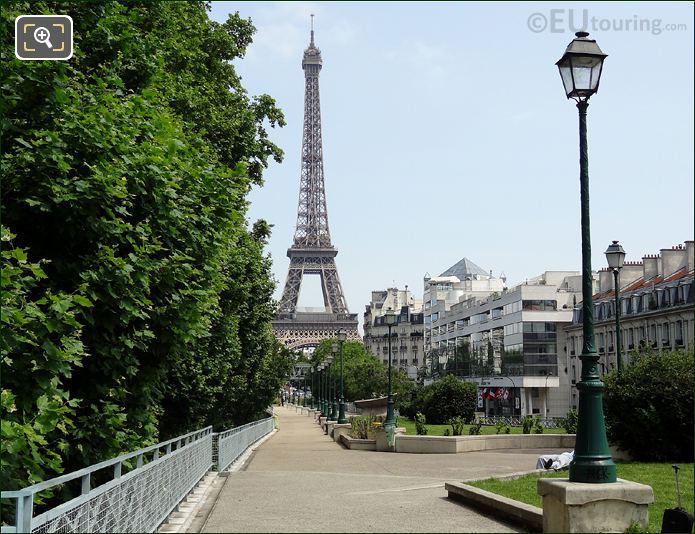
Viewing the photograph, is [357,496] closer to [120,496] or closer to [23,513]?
[120,496]

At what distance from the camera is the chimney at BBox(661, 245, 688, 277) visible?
73.0 m

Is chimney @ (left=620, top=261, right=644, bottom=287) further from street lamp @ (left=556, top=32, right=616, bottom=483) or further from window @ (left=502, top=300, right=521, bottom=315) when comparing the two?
street lamp @ (left=556, top=32, right=616, bottom=483)

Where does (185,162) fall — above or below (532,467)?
above

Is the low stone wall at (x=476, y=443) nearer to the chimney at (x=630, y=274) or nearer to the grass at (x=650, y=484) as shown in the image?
the grass at (x=650, y=484)

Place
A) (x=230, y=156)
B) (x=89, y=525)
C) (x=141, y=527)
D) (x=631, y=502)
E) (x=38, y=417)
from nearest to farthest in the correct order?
1. (x=89, y=525)
2. (x=38, y=417)
3. (x=631, y=502)
4. (x=141, y=527)
5. (x=230, y=156)

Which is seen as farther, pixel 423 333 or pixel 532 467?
pixel 423 333

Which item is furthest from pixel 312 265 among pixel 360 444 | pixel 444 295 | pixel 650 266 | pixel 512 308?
pixel 360 444

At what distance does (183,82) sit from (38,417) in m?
14.3

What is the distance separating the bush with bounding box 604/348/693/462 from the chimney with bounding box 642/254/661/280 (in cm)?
5791

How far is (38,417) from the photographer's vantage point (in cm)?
883

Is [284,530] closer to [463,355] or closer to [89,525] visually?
[89,525]

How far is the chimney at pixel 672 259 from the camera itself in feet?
240

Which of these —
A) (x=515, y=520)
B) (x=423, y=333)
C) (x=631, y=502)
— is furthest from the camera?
(x=423, y=333)

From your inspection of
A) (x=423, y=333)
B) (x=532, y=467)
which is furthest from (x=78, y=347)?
(x=423, y=333)
